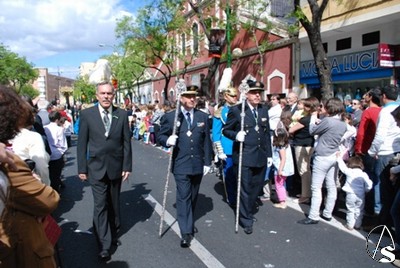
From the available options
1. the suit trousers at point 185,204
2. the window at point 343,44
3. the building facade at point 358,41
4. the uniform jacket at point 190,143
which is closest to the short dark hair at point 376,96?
the uniform jacket at point 190,143

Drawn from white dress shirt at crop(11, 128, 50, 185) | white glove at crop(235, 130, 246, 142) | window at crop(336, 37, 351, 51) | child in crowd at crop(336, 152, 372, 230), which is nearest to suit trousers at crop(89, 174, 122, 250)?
white dress shirt at crop(11, 128, 50, 185)

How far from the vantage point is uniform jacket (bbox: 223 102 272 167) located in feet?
17.2

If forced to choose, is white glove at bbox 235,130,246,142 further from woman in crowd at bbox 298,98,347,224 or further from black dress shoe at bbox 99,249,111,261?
black dress shoe at bbox 99,249,111,261

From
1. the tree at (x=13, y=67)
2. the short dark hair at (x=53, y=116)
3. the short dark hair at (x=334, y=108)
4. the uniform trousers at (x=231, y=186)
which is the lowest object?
the uniform trousers at (x=231, y=186)

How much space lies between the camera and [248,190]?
5.24 meters

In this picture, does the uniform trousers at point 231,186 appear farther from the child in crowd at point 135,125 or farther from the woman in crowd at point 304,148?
the child in crowd at point 135,125

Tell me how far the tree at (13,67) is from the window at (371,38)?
140 feet

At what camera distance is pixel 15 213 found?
1953 mm

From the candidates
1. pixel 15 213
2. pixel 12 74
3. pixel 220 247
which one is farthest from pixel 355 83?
pixel 12 74

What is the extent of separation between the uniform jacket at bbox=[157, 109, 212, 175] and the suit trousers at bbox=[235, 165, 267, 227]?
0.65 m

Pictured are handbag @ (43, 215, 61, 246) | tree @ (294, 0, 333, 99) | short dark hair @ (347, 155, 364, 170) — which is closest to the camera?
handbag @ (43, 215, 61, 246)

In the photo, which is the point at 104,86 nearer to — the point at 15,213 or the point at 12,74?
the point at 15,213

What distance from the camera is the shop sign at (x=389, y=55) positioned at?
1166 centimetres

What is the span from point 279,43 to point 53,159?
14223 mm
